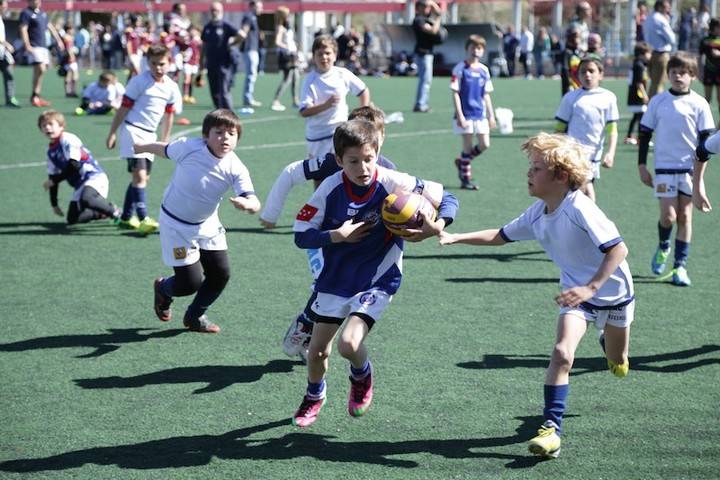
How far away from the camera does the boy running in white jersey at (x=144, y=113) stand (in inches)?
435

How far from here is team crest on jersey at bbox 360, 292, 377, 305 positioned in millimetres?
5574

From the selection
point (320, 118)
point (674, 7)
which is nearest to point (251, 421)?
point (320, 118)

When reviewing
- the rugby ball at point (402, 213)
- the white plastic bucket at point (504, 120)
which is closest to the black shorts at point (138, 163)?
the rugby ball at point (402, 213)

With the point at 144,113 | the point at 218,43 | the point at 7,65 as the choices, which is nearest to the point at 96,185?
the point at 144,113

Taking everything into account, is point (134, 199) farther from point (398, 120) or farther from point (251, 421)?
point (398, 120)

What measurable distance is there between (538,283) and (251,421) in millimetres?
4102

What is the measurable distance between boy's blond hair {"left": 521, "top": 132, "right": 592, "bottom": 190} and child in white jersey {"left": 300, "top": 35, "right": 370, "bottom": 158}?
18.7 ft

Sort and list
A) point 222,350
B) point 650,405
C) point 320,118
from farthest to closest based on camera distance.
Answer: point 320,118 → point 222,350 → point 650,405

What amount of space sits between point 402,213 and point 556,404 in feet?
4.19

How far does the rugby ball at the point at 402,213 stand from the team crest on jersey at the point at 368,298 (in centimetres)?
42

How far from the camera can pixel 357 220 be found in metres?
5.57

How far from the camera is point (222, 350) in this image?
23.5 feet

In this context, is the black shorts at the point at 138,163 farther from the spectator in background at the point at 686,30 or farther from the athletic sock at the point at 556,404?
the spectator in background at the point at 686,30

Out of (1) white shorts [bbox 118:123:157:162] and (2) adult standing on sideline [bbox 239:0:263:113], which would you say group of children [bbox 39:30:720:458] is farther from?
(2) adult standing on sideline [bbox 239:0:263:113]
